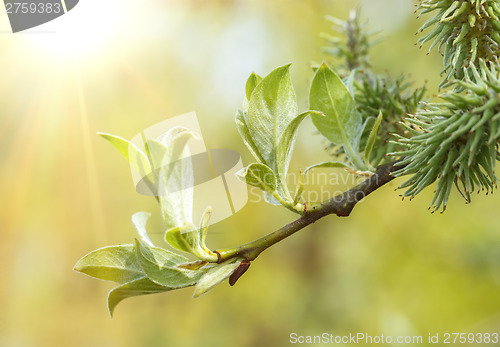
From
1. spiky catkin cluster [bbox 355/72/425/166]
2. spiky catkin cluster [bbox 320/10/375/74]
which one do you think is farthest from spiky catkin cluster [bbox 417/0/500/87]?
spiky catkin cluster [bbox 320/10/375/74]

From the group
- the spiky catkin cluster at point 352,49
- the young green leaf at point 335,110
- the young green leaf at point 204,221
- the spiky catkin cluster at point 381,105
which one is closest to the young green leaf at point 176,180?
the young green leaf at point 204,221

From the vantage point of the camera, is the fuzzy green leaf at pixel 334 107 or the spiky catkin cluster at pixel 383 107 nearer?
the fuzzy green leaf at pixel 334 107

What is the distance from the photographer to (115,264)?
0.49 m

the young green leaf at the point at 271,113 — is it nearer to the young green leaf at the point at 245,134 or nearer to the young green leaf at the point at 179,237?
the young green leaf at the point at 245,134

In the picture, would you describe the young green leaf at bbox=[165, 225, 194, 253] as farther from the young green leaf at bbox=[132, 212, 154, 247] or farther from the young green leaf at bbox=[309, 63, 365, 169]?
the young green leaf at bbox=[309, 63, 365, 169]

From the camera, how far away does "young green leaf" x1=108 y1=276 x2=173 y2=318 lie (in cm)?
47

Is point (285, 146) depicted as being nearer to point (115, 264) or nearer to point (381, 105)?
point (115, 264)

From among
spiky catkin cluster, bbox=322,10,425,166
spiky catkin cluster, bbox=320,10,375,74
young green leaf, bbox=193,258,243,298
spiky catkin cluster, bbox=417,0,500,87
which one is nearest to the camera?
young green leaf, bbox=193,258,243,298

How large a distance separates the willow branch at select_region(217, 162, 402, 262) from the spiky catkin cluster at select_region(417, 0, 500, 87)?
14 cm

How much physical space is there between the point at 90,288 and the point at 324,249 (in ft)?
4.02

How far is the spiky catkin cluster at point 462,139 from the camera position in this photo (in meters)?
0.45

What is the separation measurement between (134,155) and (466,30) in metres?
0.43

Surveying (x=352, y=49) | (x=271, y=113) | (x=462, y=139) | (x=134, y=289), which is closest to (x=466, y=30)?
(x=462, y=139)

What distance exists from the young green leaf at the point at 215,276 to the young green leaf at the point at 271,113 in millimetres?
117
